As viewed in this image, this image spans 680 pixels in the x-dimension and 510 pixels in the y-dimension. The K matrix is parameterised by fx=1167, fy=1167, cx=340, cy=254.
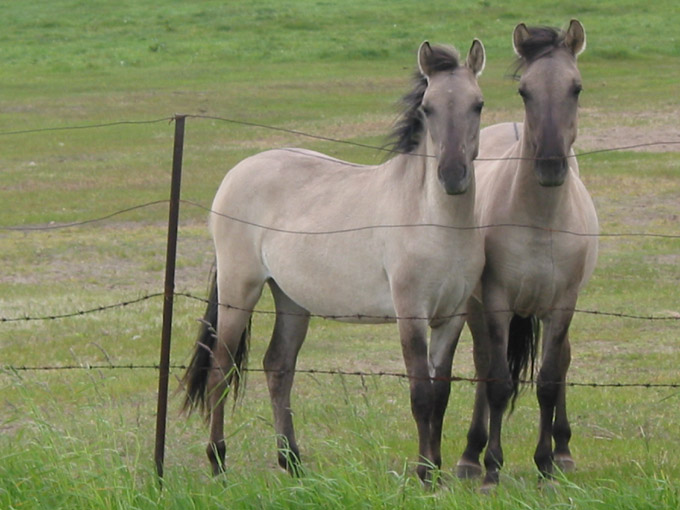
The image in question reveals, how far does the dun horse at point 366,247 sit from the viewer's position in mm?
→ 5977

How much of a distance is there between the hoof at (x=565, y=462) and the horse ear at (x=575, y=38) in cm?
233

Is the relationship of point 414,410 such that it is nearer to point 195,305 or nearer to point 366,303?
point 366,303

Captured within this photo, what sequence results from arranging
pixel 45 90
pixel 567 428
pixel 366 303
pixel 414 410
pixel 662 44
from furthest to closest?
1. pixel 662 44
2. pixel 45 90
3. pixel 567 428
4. pixel 366 303
5. pixel 414 410

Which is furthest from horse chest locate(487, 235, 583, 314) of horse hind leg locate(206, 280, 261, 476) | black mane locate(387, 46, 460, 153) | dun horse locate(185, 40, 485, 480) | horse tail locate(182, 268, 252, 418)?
horse tail locate(182, 268, 252, 418)

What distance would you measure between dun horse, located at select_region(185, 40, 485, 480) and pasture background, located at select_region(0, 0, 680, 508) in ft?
1.23

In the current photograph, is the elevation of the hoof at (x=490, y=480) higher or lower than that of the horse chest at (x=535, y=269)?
lower

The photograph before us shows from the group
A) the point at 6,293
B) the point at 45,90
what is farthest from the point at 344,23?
the point at 6,293

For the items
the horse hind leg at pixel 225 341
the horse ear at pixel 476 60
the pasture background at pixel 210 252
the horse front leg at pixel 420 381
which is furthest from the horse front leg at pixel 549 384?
the horse hind leg at pixel 225 341

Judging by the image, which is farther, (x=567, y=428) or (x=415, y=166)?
(x=567, y=428)

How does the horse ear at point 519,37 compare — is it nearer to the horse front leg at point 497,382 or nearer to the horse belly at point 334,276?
the horse belly at point 334,276

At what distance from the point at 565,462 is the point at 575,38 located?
95.5 inches

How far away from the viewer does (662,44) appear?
3722 centimetres

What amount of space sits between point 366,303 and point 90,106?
23373mm

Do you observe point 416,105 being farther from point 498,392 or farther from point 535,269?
point 498,392
